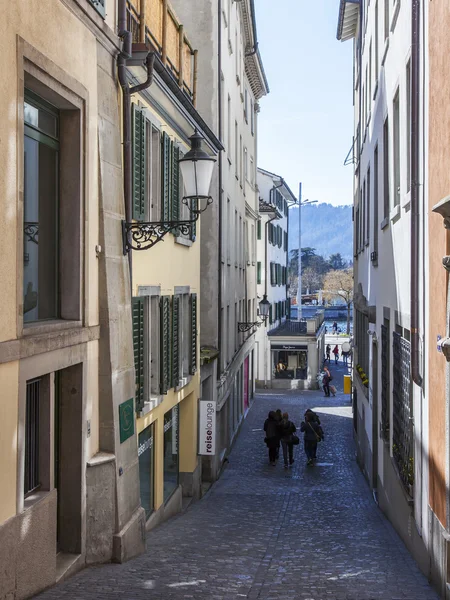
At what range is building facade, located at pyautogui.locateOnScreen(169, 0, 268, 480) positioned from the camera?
852 inches

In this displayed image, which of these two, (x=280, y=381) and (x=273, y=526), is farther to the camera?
(x=280, y=381)

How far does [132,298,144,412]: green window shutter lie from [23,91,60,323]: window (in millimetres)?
2400

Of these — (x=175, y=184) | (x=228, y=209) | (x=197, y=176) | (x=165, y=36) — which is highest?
(x=165, y=36)

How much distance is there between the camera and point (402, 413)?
1253 cm

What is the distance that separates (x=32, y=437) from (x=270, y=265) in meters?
42.5

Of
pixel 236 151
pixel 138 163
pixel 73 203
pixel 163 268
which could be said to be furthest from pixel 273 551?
pixel 236 151

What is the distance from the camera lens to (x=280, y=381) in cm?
4606

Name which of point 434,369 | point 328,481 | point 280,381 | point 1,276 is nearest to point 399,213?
point 434,369

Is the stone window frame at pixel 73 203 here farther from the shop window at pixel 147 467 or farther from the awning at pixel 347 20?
the awning at pixel 347 20

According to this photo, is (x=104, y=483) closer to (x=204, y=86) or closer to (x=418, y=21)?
(x=418, y=21)

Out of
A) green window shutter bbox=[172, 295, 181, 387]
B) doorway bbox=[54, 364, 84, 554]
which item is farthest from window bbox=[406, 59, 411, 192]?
doorway bbox=[54, 364, 84, 554]

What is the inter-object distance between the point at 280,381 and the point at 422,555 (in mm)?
36423

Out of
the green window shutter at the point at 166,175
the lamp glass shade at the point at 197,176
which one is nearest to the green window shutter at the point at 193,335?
the green window shutter at the point at 166,175

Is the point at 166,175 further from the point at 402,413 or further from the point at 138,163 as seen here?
the point at 402,413
